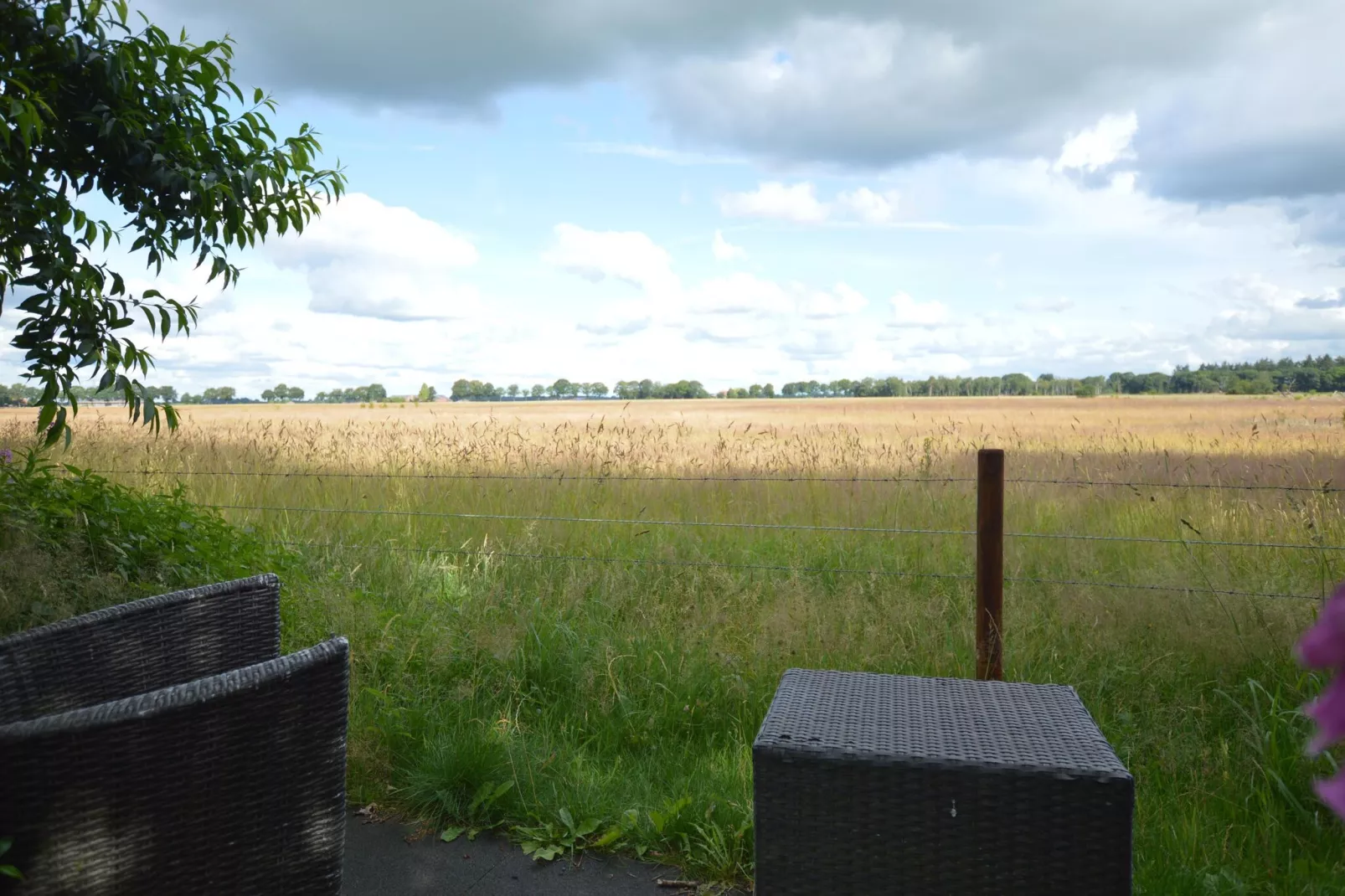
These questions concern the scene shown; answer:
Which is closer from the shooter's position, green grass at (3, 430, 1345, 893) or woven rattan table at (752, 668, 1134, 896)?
woven rattan table at (752, 668, 1134, 896)

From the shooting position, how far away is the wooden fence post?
3.92 meters

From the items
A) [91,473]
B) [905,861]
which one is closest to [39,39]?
[91,473]

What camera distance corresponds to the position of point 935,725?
2.52m

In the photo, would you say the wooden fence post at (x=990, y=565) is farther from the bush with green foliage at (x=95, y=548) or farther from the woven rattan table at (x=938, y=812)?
the bush with green foliage at (x=95, y=548)

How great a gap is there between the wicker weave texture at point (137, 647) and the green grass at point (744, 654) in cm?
88

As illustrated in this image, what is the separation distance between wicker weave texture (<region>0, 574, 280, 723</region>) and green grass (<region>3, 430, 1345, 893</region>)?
2.89ft

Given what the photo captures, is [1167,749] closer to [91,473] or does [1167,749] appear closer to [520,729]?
[520,729]

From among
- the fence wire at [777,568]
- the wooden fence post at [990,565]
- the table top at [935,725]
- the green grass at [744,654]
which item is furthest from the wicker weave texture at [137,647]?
the wooden fence post at [990,565]

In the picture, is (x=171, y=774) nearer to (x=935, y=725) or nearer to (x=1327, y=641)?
(x=935, y=725)

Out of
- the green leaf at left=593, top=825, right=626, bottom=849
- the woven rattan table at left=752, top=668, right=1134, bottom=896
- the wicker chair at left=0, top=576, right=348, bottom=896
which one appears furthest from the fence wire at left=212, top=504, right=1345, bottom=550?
the wicker chair at left=0, top=576, right=348, bottom=896

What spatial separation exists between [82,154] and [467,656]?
2659mm

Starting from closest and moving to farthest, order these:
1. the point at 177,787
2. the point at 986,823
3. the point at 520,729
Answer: the point at 177,787
the point at 986,823
the point at 520,729

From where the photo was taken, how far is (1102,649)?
4.40 metres

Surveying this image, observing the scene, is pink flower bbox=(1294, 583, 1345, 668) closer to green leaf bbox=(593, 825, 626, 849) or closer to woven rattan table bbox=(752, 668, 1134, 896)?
woven rattan table bbox=(752, 668, 1134, 896)
